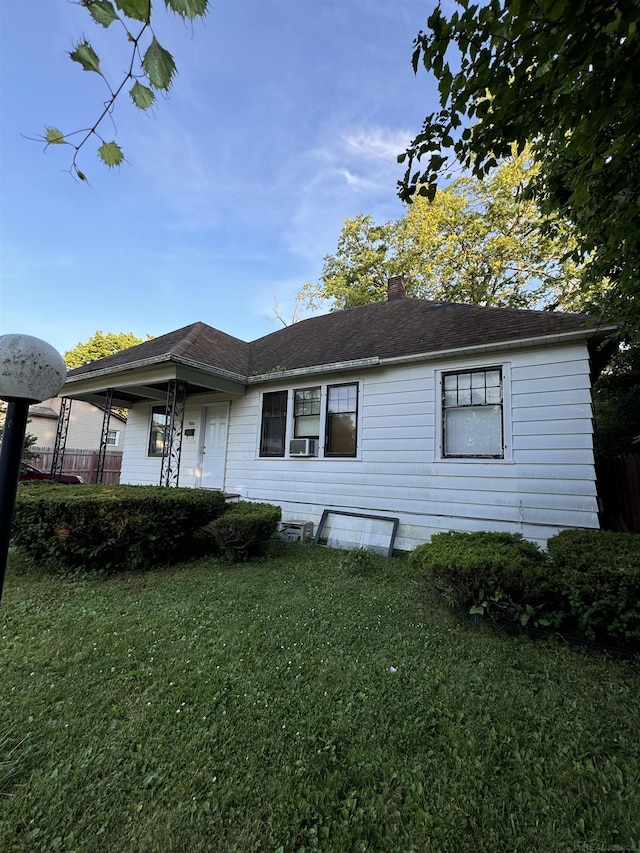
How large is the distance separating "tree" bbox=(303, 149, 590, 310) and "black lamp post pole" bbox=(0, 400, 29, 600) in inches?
606

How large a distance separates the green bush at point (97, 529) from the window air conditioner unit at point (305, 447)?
9.14 ft

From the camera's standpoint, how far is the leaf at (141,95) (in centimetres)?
140

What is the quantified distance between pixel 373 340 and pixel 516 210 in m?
12.1

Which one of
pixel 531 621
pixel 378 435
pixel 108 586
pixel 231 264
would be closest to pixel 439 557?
pixel 531 621

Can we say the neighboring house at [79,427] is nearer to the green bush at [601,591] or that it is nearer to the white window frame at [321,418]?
the white window frame at [321,418]

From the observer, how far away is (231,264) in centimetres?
1290

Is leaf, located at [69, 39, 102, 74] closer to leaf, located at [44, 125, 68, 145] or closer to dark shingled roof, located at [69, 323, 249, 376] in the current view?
leaf, located at [44, 125, 68, 145]

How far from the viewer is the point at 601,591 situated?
115 inches

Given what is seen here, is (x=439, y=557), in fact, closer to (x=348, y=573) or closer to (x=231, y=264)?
(x=348, y=573)

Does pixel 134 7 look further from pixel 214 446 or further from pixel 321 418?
pixel 214 446

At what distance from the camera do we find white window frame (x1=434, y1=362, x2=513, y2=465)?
546 centimetres

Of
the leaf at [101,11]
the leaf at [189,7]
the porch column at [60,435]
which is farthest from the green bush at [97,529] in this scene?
the porch column at [60,435]

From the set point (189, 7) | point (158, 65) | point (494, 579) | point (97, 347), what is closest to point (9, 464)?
point (158, 65)

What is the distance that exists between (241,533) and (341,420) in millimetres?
3073
